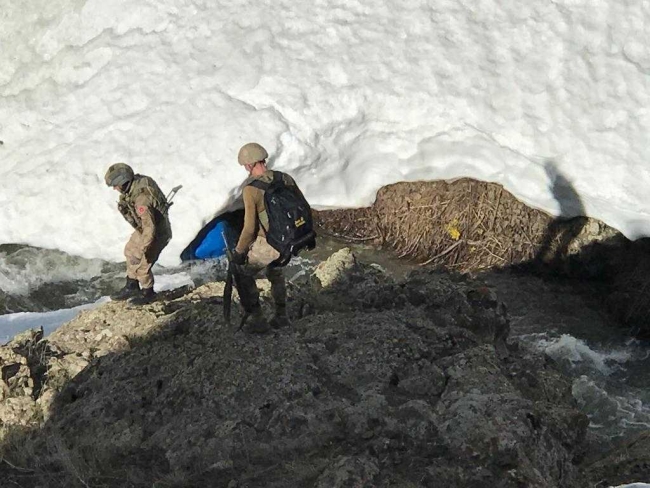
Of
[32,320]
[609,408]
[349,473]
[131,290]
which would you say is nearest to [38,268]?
[32,320]

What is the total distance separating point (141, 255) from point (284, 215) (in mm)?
2642

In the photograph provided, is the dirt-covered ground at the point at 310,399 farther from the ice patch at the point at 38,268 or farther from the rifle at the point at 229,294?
the ice patch at the point at 38,268

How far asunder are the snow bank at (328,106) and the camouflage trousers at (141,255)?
2120 mm

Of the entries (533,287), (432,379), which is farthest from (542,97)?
(432,379)

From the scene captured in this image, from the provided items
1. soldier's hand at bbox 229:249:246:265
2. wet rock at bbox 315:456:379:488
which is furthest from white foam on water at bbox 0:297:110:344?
wet rock at bbox 315:456:379:488

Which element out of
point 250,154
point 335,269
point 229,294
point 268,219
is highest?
point 250,154

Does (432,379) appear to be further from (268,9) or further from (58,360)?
(268,9)

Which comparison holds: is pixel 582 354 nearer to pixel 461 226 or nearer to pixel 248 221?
pixel 461 226

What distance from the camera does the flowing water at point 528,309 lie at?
7.59 meters

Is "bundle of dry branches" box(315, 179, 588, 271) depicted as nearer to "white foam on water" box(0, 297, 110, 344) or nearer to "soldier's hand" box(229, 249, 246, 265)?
"white foam on water" box(0, 297, 110, 344)

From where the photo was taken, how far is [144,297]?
24.6ft

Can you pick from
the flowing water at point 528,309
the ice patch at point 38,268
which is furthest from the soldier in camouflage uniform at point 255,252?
the ice patch at point 38,268

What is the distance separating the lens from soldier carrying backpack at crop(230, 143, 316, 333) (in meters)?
5.27

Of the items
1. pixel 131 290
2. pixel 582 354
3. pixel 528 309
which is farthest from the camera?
pixel 528 309
